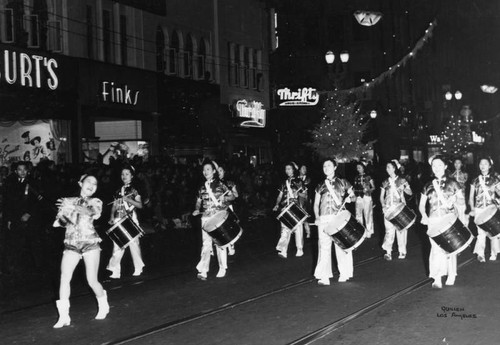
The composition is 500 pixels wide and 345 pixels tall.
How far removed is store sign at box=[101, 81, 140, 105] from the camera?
26.1m

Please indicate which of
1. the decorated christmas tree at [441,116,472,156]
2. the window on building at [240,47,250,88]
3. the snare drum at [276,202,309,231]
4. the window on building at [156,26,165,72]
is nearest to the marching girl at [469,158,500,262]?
the snare drum at [276,202,309,231]

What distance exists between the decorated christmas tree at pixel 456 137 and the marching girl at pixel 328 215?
200 feet

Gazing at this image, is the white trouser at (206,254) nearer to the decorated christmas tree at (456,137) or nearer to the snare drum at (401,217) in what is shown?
the snare drum at (401,217)

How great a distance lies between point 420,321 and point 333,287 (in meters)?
2.59

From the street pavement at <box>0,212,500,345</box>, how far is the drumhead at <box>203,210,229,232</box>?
813mm

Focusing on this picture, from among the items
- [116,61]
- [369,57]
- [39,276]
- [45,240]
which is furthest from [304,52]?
[39,276]

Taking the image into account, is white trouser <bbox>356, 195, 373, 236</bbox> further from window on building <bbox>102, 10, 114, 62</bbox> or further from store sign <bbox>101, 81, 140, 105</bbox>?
window on building <bbox>102, 10, 114, 62</bbox>

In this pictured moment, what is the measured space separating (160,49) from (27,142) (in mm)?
9455

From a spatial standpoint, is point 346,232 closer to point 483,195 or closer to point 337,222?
point 337,222

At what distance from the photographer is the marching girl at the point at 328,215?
11336 mm

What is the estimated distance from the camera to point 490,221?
1325 centimetres

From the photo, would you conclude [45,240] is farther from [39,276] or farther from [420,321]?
[420,321]

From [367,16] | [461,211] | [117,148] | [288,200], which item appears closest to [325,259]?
[461,211]

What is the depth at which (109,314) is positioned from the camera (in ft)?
30.8
